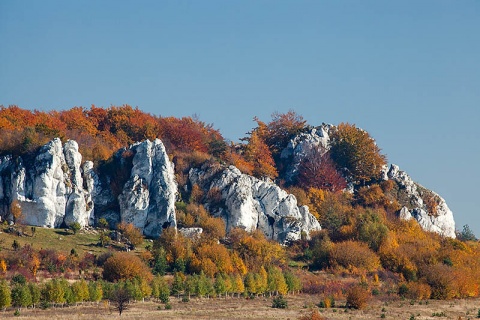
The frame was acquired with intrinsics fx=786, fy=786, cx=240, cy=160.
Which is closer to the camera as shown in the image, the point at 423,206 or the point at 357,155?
the point at 423,206

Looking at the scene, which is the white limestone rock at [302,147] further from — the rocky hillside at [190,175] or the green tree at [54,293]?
the green tree at [54,293]

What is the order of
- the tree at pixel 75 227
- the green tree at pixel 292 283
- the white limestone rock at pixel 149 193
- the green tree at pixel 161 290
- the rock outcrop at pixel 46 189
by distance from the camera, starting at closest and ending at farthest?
the green tree at pixel 161 290 → the green tree at pixel 292 283 → the tree at pixel 75 227 → the rock outcrop at pixel 46 189 → the white limestone rock at pixel 149 193

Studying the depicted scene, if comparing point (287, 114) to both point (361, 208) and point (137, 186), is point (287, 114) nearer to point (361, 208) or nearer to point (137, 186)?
point (361, 208)

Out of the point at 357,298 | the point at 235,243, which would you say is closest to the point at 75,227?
the point at 235,243

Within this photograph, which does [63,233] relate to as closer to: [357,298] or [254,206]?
[254,206]

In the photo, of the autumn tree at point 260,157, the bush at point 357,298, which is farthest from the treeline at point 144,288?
the autumn tree at point 260,157

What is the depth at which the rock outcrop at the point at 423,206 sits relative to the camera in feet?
470

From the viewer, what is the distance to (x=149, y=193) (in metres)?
120

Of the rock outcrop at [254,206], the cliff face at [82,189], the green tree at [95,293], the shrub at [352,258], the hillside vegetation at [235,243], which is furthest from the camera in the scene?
the rock outcrop at [254,206]

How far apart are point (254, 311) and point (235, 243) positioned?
3222cm

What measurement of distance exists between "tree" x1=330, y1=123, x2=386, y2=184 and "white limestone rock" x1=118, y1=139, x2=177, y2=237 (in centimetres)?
4292

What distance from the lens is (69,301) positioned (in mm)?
80562

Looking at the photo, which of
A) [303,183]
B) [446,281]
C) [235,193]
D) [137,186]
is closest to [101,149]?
[137,186]

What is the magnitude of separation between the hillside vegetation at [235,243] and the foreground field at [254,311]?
6.85 feet
